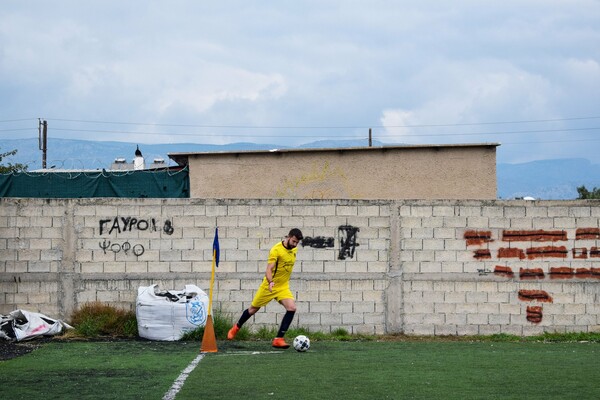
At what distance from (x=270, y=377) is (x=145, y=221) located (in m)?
6.41

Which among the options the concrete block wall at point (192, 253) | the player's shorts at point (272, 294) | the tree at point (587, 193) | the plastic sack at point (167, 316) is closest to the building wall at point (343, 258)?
the concrete block wall at point (192, 253)

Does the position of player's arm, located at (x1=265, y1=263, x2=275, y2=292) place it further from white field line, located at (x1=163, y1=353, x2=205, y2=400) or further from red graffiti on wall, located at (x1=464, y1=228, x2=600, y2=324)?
red graffiti on wall, located at (x1=464, y1=228, x2=600, y2=324)

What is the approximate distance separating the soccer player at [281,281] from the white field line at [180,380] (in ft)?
5.02

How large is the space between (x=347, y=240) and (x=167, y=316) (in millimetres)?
3271

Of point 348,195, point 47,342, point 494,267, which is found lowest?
point 47,342

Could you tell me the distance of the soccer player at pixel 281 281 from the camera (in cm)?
1400

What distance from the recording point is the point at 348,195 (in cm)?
2236

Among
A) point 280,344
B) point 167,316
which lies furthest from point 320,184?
point 280,344

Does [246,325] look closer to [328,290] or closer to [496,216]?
[328,290]

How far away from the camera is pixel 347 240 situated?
16.6 m

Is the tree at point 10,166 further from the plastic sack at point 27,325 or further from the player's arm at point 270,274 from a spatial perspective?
the player's arm at point 270,274

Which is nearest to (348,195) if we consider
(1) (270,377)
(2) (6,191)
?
(2) (6,191)

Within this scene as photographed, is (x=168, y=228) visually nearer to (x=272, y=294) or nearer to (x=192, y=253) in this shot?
(x=192, y=253)

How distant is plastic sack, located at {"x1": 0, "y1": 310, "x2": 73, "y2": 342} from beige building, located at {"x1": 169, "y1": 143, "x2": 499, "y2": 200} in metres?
7.07
